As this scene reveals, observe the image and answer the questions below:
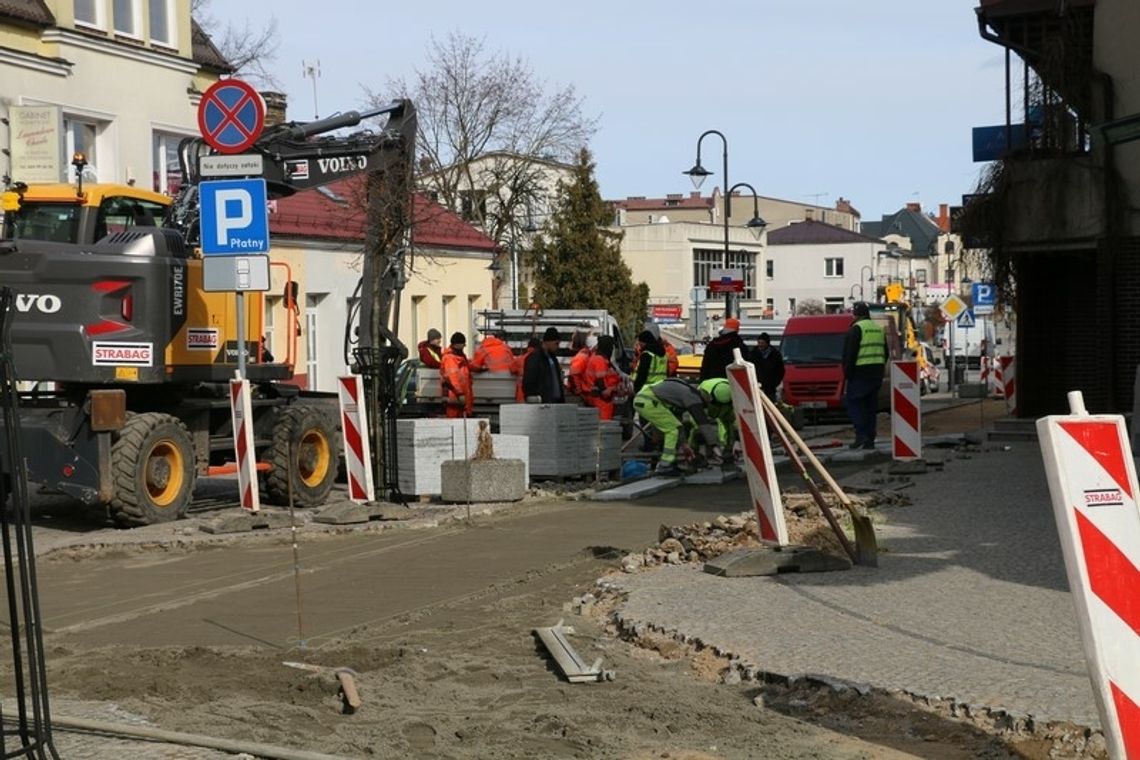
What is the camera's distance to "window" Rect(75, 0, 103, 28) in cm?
3235

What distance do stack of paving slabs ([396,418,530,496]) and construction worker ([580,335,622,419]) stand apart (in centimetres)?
579

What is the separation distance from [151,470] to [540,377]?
8.46 m

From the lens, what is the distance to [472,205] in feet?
211

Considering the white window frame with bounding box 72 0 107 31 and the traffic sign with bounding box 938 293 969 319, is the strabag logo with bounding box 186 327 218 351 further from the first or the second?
the traffic sign with bounding box 938 293 969 319

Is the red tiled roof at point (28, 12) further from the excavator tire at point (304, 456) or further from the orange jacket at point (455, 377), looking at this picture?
the excavator tire at point (304, 456)

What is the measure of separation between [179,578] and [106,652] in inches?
144

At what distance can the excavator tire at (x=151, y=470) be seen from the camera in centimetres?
1647

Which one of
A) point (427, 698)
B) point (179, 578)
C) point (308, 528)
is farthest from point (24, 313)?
point (427, 698)

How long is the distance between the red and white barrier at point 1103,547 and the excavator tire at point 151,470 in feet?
38.3

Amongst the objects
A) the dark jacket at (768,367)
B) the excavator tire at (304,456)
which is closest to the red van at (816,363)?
the dark jacket at (768,367)

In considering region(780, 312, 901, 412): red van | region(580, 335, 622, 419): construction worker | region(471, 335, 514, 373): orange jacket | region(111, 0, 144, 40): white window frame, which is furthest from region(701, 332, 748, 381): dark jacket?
region(111, 0, 144, 40): white window frame

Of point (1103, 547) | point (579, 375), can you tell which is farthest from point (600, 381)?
point (1103, 547)

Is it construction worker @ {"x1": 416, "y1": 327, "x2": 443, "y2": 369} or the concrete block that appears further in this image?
construction worker @ {"x1": 416, "y1": 327, "x2": 443, "y2": 369}

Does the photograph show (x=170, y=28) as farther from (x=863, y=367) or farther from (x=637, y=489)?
(x=637, y=489)
